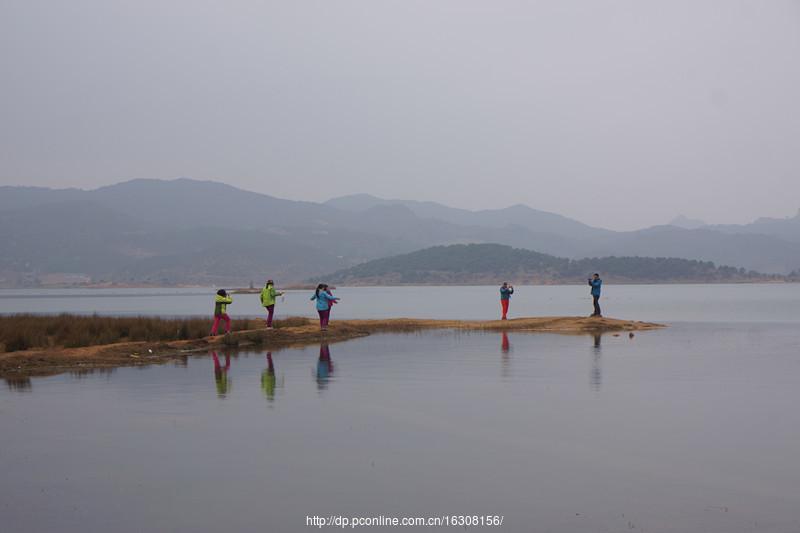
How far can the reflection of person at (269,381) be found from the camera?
1719 centimetres

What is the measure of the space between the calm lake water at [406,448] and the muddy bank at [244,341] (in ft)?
8.82

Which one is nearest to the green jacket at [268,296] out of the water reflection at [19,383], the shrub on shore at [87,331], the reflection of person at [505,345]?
the shrub on shore at [87,331]

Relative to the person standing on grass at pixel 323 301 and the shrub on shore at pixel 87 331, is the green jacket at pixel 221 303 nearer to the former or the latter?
the shrub on shore at pixel 87 331

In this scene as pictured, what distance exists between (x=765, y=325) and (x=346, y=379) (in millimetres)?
31148

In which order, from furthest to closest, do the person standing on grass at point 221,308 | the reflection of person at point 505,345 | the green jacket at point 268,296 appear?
1. the green jacket at point 268,296
2. the person standing on grass at point 221,308
3. the reflection of person at point 505,345

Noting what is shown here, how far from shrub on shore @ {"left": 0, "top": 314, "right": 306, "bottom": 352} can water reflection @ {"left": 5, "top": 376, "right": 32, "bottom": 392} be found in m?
4.62

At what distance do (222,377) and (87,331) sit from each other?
1007 cm

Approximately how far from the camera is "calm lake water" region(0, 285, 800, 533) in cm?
910

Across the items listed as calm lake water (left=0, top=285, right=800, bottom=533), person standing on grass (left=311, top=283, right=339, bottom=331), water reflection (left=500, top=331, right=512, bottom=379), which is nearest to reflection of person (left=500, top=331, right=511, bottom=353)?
water reflection (left=500, top=331, right=512, bottom=379)

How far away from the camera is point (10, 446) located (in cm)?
1220

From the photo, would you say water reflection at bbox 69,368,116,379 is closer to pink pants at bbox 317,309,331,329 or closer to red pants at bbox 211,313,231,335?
red pants at bbox 211,313,231,335

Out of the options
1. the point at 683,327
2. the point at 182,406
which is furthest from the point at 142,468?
the point at 683,327

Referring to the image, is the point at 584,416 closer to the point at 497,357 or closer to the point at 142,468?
the point at 142,468

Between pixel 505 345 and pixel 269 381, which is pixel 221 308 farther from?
pixel 269 381
